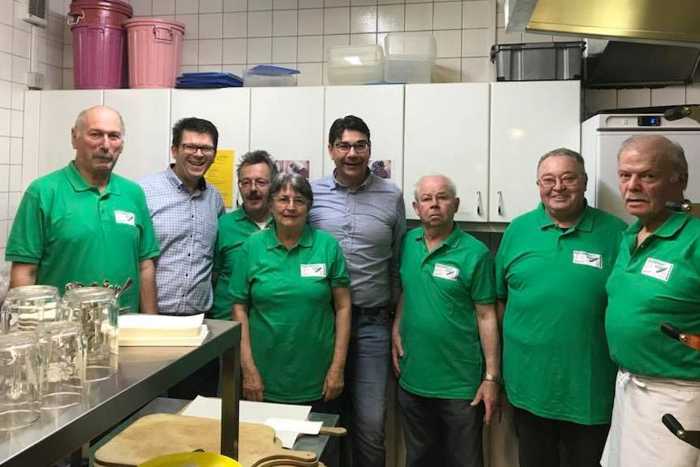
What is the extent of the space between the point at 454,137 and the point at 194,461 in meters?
2.04

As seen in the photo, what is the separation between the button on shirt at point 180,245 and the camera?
244 centimetres

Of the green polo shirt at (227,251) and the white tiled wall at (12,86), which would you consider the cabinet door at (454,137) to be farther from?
the white tiled wall at (12,86)

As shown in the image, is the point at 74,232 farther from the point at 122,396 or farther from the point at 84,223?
the point at 122,396

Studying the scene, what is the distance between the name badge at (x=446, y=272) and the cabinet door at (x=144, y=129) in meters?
1.59

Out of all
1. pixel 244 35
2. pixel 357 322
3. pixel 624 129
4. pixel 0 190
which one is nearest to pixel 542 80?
pixel 624 129

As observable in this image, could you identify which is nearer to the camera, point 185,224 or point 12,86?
point 185,224

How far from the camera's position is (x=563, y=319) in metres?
2.11

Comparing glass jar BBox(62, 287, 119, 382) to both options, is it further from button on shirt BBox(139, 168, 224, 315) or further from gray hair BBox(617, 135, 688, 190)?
gray hair BBox(617, 135, 688, 190)

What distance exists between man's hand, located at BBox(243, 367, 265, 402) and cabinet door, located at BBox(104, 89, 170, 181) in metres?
1.34

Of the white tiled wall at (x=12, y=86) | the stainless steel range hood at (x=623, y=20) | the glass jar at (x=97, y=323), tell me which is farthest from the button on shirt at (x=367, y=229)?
Result: the white tiled wall at (x=12, y=86)

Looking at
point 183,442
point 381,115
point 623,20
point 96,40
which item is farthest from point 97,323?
point 96,40

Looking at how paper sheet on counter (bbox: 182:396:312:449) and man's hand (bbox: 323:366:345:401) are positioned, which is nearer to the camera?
paper sheet on counter (bbox: 182:396:312:449)

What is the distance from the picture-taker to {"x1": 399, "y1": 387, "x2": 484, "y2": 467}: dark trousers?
2359 mm

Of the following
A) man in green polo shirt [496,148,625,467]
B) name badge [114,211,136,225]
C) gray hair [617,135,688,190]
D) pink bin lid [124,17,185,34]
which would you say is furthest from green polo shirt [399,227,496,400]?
pink bin lid [124,17,185,34]
